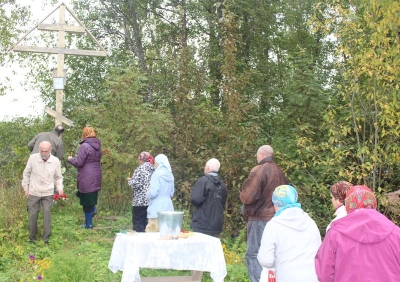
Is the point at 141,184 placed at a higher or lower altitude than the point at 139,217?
higher

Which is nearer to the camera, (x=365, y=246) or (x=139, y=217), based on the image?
(x=365, y=246)

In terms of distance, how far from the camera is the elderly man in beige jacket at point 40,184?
9.73 metres

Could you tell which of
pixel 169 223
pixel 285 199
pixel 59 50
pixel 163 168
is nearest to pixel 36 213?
pixel 163 168

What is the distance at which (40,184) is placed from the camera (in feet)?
32.0

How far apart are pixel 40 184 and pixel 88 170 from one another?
120 cm

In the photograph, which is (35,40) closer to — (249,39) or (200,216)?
(249,39)

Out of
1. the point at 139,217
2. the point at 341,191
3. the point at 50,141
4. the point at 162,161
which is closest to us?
the point at 341,191

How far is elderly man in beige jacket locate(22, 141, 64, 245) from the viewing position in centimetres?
973

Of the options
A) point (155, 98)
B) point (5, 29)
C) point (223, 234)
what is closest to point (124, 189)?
point (223, 234)

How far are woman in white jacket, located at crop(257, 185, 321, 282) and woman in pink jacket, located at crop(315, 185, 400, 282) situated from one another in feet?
2.95

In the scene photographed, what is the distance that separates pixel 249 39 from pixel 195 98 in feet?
Answer: 30.2

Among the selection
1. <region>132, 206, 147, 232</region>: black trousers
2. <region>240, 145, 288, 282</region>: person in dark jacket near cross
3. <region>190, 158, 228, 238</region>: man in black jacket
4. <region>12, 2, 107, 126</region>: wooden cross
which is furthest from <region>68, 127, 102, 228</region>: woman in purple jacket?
<region>240, 145, 288, 282</region>: person in dark jacket near cross

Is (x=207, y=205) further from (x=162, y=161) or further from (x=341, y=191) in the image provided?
(x=341, y=191)

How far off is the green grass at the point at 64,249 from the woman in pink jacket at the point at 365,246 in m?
4.04
